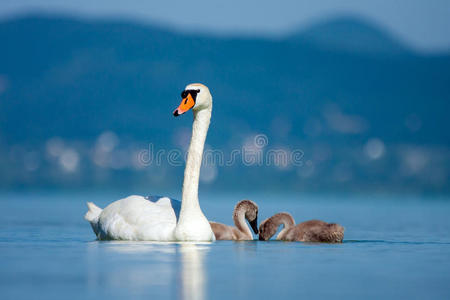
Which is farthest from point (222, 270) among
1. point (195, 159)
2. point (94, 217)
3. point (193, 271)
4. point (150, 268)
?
point (94, 217)

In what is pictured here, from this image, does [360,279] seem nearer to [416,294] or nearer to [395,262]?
[416,294]

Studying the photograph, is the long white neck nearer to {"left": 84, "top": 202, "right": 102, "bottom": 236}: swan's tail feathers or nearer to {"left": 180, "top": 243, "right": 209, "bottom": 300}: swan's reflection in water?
{"left": 180, "top": 243, "right": 209, "bottom": 300}: swan's reflection in water

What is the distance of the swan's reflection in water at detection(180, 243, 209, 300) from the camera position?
11344 mm

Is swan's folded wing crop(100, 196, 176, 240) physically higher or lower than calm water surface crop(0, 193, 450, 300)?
higher

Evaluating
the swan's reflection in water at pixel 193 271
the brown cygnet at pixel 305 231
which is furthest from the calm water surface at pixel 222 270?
the brown cygnet at pixel 305 231

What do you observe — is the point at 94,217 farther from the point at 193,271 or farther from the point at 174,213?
the point at 193,271

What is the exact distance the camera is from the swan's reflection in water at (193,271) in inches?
447

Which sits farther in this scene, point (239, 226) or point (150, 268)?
point (239, 226)

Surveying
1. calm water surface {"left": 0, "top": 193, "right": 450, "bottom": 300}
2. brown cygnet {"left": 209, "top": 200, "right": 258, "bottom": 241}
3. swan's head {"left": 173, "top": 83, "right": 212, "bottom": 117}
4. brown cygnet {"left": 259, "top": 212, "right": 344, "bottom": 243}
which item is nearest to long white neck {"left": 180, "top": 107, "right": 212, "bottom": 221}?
swan's head {"left": 173, "top": 83, "right": 212, "bottom": 117}

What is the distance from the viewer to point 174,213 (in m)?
17.9

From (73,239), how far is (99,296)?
8785 millimetres

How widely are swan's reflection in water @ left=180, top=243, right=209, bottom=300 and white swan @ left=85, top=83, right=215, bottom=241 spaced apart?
357mm

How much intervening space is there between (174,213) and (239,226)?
6.88 ft

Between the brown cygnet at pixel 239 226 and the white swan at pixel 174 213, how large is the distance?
3.74 feet
